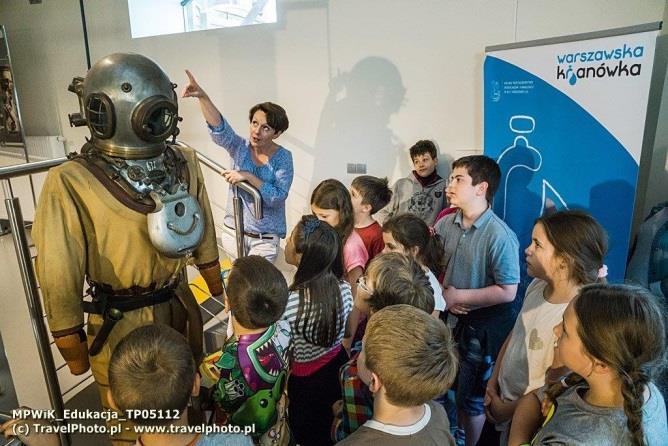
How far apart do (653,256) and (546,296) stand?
1.02 meters

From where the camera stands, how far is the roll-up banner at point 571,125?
2252 millimetres

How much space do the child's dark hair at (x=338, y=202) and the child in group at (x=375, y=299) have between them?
70cm

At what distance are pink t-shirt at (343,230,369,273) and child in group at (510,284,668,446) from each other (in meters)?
1.17

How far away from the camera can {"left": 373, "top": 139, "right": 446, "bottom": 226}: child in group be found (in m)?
3.12

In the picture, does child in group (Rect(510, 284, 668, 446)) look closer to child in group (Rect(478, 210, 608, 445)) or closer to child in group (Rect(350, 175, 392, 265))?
child in group (Rect(478, 210, 608, 445))

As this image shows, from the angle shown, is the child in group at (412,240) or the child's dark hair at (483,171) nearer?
the child in group at (412,240)

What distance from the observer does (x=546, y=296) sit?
1503 mm

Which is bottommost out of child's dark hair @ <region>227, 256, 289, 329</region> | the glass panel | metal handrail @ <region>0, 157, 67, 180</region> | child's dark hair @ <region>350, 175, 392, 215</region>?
child's dark hair @ <region>227, 256, 289, 329</region>

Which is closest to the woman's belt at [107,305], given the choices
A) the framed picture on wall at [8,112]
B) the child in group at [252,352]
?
the child in group at [252,352]

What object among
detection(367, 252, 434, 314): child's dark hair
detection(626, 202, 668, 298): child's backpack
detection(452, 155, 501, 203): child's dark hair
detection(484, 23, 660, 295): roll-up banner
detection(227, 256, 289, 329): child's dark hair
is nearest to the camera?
detection(227, 256, 289, 329): child's dark hair

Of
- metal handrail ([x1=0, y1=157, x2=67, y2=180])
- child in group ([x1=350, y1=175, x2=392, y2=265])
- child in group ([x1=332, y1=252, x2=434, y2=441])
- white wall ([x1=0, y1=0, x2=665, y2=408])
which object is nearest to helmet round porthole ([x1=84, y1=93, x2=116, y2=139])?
metal handrail ([x1=0, y1=157, x2=67, y2=180])

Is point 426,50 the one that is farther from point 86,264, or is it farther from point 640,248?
point 86,264

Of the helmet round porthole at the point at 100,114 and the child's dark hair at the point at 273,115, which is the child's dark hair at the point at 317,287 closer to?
the helmet round porthole at the point at 100,114

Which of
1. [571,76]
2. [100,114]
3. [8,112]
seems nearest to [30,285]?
[100,114]
